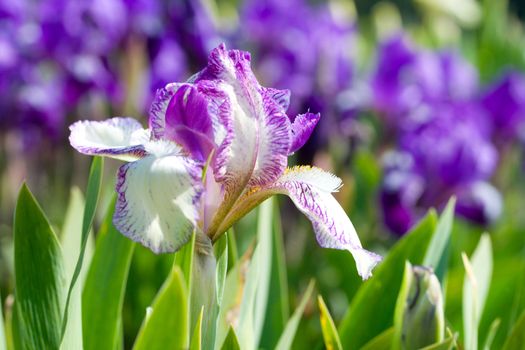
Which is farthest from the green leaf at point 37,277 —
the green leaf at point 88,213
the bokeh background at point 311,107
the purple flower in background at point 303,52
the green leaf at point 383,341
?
the purple flower in background at point 303,52

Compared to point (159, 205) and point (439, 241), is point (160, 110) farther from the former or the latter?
point (439, 241)

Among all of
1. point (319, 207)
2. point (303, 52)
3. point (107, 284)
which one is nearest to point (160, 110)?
point (319, 207)

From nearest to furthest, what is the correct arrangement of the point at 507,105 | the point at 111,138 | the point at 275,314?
the point at 111,138
the point at 275,314
the point at 507,105

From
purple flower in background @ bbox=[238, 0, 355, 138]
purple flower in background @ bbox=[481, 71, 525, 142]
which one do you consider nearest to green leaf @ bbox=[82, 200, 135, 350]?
purple flower in background @ bbox=[238, 0, 355, 138]

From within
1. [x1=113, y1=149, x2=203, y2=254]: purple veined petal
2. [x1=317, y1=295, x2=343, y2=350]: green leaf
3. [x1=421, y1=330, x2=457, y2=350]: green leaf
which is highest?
[x1=113, y1=149, x2=203, y2=254]: purple veined petal

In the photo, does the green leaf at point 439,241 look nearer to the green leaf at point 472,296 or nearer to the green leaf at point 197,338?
the green leaf at point 472,296

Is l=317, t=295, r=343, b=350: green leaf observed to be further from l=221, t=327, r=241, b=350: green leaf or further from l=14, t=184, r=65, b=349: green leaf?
l=14, t=184, r=65, b=349: green leaf

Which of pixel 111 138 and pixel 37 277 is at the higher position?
pixel 111 138
